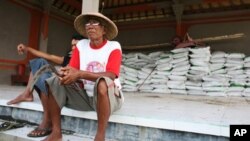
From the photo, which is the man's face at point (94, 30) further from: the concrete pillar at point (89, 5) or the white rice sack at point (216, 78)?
the white rice sack at point (216, 78)

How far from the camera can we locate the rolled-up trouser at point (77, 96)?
1616 mm

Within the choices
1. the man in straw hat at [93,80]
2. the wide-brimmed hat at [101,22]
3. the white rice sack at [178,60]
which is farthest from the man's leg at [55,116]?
the white rice sack at [178,60]

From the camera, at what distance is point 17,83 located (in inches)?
258

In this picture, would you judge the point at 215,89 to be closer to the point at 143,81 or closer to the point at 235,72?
the point at 235,72

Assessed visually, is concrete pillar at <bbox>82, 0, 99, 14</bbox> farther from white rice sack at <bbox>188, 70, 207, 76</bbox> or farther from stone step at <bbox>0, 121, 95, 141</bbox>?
white rice sack at <bbox>188, 70, 207, 76</bbox>

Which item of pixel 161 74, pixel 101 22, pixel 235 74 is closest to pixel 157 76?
pixel 161 74

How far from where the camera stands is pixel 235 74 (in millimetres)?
4102

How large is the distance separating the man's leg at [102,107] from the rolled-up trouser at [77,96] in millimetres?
35

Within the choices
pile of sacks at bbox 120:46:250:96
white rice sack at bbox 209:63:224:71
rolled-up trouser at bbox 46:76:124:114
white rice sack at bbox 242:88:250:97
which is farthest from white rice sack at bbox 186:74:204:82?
rolled-up trouser at bbox 46:76:124:114

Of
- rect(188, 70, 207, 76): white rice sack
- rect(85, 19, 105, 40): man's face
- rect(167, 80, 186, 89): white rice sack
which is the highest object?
rect(85, 19, 105, 40): man's face

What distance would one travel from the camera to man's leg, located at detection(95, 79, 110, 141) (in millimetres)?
1510

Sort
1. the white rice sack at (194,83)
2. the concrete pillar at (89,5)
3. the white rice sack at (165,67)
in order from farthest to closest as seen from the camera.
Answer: the white rice sack at (165,67) → the white rice sack at (194,83) → the concrete pillar at (89,5)

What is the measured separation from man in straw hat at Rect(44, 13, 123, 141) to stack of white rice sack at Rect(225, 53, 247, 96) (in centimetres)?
274

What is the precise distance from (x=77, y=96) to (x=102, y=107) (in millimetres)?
350
